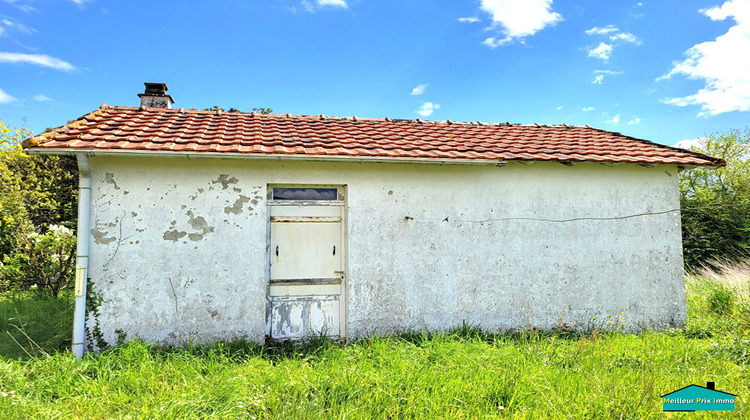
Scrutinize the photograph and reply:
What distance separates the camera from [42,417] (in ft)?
11.1

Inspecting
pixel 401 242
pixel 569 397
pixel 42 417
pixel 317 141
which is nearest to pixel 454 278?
pixel 401 242

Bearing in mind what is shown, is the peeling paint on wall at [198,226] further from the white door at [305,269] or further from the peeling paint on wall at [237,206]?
the white door at [305,269]

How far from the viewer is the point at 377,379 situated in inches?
156

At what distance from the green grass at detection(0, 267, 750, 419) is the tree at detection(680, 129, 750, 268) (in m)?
11.6

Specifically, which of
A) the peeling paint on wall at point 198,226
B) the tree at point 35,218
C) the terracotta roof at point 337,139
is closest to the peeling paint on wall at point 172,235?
the peeling paint on wall at point 198,226

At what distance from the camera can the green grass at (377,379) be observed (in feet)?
11.5

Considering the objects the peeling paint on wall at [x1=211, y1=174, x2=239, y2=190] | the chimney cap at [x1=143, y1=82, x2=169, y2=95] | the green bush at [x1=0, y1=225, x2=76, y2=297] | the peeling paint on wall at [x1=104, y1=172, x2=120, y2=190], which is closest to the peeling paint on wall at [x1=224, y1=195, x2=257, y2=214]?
the peeling paint on wall at [x1=211, y1=174, x2=239, y2=190]

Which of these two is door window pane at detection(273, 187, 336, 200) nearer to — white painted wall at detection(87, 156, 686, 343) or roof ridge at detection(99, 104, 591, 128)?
white painted wall at detection(87, 156, 686, 343)

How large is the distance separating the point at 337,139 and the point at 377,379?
3661mm

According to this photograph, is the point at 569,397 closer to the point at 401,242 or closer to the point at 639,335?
the point at 401,242

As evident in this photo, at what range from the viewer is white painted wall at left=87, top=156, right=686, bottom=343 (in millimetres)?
5277

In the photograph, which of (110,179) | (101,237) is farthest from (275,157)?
(101,237)

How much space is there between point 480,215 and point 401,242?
1.28 meters

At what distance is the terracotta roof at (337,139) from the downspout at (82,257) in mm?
403
